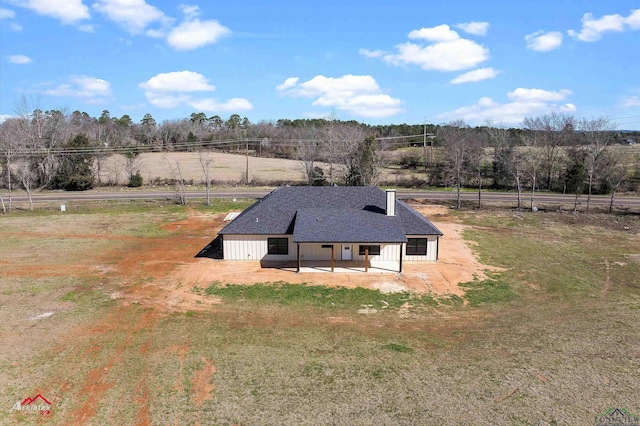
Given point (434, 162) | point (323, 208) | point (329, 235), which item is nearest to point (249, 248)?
point (329, 235)

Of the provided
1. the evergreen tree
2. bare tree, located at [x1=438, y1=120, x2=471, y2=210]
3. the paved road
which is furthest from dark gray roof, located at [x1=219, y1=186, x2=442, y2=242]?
the evergreen tree

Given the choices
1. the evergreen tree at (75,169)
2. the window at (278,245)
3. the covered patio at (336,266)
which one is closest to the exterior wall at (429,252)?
the covered patio at (336,266)

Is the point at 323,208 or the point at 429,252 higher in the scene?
the point at 323,208

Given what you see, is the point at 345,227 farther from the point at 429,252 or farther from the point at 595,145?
the point at 595,145

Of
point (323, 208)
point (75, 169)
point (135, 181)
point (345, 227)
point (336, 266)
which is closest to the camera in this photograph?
point (336, 266)

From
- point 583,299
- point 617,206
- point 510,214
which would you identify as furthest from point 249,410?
point 617,206

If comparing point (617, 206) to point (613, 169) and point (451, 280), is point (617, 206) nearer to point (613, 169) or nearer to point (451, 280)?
point (613, 169)
